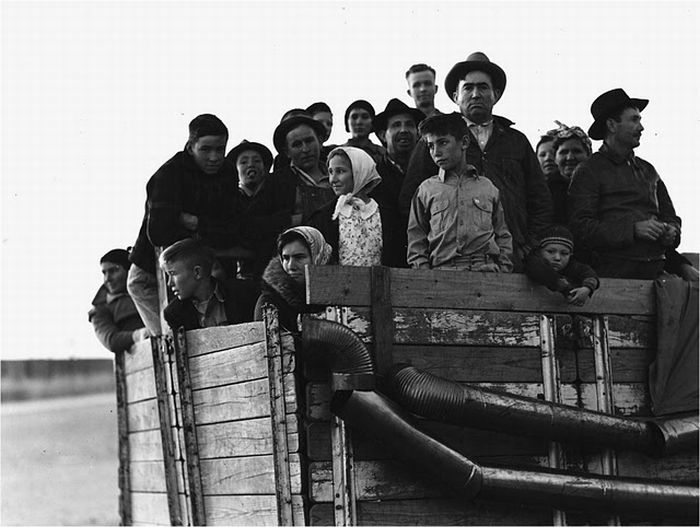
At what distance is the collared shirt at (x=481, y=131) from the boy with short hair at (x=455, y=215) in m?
0.71

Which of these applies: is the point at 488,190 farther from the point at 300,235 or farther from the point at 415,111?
the point at 415,111

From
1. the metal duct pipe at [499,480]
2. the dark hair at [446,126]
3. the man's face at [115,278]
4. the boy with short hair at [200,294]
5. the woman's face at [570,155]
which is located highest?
the woman's face at [570,155]

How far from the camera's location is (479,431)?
6266 millimetres

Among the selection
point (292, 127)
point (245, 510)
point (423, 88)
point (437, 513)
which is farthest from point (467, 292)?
point (423, 88)

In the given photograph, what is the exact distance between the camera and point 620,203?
25.6 ft

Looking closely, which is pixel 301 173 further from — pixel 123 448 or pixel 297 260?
pixel 123 448

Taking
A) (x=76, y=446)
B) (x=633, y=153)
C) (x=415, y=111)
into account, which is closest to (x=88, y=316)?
(x=415, y=111)

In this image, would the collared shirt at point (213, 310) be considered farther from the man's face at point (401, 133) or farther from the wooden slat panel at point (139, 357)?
the man's face at point (401, 133)

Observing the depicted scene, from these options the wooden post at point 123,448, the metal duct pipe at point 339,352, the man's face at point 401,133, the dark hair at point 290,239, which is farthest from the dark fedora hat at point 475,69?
the wooden post at point 123,448

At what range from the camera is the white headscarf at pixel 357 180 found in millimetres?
6918

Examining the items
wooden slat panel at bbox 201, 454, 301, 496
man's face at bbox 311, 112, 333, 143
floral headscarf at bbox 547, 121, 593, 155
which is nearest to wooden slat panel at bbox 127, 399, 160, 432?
wooden slat panel at bbox 201, 454, 301, 496

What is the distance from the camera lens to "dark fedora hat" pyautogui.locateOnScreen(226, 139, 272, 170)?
909cm

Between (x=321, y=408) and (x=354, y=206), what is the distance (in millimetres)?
1539

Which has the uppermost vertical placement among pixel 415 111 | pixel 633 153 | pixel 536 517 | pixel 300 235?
pixel 415 111
